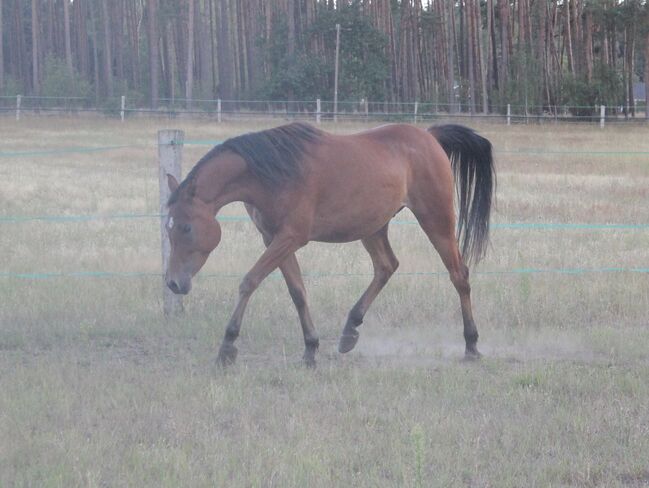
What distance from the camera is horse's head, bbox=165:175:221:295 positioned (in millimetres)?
5613

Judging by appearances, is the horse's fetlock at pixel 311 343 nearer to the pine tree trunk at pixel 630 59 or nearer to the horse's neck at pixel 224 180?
the horse's neck at pixel 224 180

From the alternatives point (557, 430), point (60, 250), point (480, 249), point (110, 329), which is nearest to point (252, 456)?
point (557, 430)

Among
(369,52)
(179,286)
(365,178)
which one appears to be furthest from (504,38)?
(179,286)

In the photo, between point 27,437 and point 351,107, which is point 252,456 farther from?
point 351,107

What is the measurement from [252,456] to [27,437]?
3.69 feet

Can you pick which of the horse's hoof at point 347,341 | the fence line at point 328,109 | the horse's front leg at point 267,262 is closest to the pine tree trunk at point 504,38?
the fence line at point 328,109

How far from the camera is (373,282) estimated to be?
21.5ft

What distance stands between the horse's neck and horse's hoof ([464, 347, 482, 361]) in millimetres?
1884

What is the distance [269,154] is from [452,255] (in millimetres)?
1607

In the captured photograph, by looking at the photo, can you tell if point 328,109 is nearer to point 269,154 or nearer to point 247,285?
point 269,154

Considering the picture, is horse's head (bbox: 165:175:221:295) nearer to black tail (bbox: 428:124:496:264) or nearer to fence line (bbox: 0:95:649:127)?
black tail (bbox: 428:124:496:264)

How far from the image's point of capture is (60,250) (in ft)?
31.2

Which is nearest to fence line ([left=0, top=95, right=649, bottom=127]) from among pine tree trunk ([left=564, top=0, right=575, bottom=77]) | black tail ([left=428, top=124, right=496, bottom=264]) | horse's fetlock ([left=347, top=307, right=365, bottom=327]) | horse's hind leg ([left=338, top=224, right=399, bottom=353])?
pine tree trunk ([left=564, top=0, right=575, bottom=77])

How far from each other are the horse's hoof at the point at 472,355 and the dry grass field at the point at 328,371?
0.09 m
